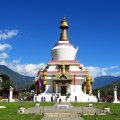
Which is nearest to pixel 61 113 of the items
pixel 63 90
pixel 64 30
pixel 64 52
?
pixel 63 90

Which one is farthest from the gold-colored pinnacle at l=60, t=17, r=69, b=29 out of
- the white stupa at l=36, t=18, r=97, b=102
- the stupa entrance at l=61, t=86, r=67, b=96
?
the stupa entrance at l=61, t=86, r=67, b=96

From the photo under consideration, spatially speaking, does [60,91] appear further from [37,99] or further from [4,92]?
[4,92]

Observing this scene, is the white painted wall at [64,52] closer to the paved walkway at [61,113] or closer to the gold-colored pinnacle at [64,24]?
the gold-colored pinnacle at [64,24]

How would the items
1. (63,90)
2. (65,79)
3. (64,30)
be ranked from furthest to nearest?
(64,30)
(63,90)
(65,79)

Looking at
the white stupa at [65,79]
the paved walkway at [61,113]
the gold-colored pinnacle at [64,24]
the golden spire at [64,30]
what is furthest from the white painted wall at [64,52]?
the paved walkway at [61,113]

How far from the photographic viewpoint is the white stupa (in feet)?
214

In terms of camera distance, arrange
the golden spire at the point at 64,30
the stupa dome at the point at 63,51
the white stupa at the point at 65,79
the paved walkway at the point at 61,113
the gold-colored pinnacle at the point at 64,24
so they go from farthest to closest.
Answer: the gold-colored pinnacle at the point at 64,24, the golden spire at the point at 64,30, the stupa dome at the point at 63,51, the white stupa at the point at 65,79, the paved walkway at the point at 61,113

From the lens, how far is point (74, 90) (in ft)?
224

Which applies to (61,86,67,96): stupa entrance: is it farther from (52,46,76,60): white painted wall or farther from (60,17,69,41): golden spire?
(60,17,69,41): golden spire

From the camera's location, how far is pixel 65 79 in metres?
66.2

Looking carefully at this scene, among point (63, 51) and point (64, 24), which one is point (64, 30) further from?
point (63, 51)

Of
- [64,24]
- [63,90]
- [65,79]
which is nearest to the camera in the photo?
[65,79]

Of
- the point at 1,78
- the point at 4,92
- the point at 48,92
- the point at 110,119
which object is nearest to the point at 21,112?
the point at 110,119

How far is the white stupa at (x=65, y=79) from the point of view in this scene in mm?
65312
